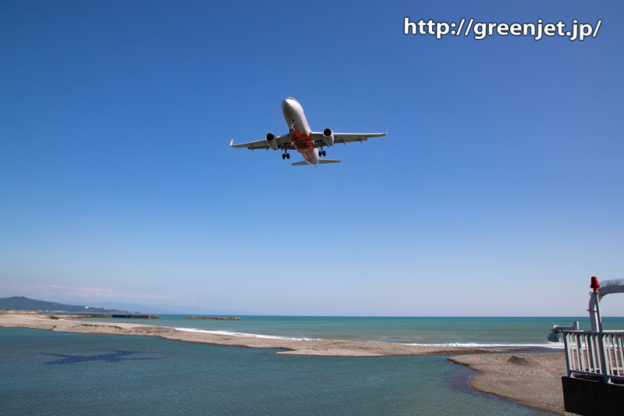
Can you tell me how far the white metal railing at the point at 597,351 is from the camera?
9703 millimetres

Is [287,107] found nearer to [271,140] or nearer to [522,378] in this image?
[271,140]

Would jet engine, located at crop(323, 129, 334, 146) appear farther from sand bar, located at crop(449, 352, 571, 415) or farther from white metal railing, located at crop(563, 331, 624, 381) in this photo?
white metal railing, located at crop(563, 331, 624, 381)

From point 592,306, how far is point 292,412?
1454 cm

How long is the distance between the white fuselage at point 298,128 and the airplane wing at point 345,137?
0.80 m

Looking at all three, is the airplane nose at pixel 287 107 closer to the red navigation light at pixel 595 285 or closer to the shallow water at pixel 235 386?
the shallow water at pixel 235 386

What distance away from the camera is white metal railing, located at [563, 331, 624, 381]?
970 cm

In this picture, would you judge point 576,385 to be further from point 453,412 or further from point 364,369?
point 364,369

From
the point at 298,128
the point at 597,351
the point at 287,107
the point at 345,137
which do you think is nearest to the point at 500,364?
the point at 345,137

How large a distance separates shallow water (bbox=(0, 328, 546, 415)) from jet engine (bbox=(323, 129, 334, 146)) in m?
19.2

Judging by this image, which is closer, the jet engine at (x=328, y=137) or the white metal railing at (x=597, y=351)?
the white metal railing at (x=597, y=351)

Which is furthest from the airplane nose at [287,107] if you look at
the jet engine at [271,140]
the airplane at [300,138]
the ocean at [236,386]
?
the ocean at [236,386]

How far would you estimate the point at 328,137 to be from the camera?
32.2 meters

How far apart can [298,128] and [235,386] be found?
19.5m

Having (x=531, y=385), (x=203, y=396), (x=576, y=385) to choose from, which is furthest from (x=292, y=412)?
(x=531, y=385)
